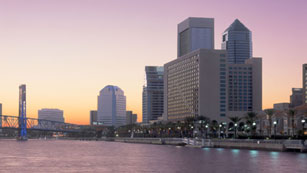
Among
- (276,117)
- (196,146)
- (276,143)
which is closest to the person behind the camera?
(276,143)

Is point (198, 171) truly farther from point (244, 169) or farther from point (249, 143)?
point (249, 143)

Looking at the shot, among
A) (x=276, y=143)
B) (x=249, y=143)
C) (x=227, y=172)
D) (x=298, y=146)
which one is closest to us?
(x=227, y=172)

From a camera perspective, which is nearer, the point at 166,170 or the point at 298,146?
the point at 166,170

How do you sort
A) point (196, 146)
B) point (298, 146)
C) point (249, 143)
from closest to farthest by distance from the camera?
point (298, 146) → point (249, 143) → point (196, 146)

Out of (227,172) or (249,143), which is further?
(249,143)

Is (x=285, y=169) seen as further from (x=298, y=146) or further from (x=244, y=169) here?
(x=298, y=146)

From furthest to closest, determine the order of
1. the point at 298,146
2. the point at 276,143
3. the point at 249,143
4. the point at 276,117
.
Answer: the point at 276,117, the point at 249,143, the point at 276,143, the point at 298,146

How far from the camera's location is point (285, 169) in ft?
248

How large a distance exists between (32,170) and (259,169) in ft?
105

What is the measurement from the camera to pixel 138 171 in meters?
75.5

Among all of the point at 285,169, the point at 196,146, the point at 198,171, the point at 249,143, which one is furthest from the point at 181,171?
the point at 196,146

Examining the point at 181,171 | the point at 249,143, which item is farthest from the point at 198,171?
the point at 249,143

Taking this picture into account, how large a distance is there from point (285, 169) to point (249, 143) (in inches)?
2440

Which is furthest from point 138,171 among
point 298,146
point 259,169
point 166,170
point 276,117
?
point 276,117
